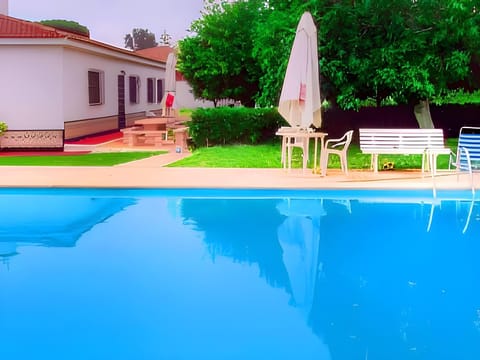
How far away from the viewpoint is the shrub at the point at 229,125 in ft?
53.1

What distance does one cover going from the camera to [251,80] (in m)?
23.7

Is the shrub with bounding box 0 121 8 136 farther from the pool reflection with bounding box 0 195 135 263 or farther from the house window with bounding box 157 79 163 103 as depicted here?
the house window with bounding box 157 79 163 103

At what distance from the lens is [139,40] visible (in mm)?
86250

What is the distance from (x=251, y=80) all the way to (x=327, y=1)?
8709 mm

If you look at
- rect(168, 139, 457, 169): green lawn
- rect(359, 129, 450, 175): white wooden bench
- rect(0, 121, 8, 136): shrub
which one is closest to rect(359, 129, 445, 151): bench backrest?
rect(359, 129, 450, 175): white wooden bench

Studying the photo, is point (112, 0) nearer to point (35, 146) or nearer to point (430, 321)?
point (35, 146)

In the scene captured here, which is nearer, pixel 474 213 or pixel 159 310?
pixel 159 310

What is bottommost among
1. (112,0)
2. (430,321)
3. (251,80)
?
(430,321)

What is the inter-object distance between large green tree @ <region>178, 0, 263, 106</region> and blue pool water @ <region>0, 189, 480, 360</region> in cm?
1413

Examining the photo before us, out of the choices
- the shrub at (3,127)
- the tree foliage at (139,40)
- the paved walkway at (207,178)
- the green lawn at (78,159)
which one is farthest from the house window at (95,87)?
the tree foliage at (139,40)

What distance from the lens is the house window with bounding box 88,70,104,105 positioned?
64.8 ft

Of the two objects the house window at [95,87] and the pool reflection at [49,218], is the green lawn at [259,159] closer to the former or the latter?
the pool reflection at [49,218]

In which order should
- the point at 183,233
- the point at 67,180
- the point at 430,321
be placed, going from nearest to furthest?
the point at 430,321, the point at 183,233, the point at 67,180

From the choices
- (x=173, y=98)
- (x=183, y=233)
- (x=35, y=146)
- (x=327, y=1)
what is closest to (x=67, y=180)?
(x=183, y=233)
